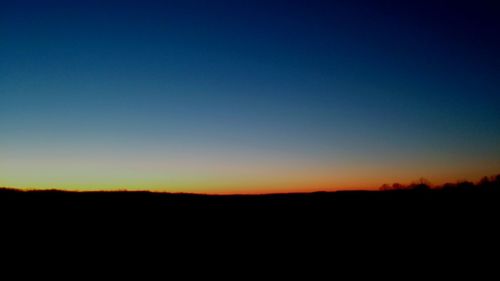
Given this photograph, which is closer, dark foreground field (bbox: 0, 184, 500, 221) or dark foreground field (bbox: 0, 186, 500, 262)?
dark foreground field (bbox: 0, 186, 500, 262)

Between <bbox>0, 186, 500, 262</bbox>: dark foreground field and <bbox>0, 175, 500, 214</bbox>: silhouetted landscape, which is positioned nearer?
<bbox>0, 186, 500, 262</bbox>: dark foreground field

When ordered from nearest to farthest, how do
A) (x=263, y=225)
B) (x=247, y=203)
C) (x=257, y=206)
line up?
(x=263, y=225)
(x=257, y=206)
(x=247, y=203)

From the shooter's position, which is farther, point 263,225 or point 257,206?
point 257,206

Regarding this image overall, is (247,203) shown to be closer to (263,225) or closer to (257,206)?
(257,206)

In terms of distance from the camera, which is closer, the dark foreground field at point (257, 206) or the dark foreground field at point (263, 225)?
the dark foreground field at point (263, 225)

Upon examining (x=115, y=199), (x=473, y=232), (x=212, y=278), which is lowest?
(x=212, y=278)

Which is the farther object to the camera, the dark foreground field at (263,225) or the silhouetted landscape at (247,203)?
the silhouetted landscape at (247,203)

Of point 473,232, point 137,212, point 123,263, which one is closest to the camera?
point 123,263

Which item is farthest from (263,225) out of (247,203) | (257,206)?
(247,203)

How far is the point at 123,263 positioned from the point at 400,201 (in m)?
13.3

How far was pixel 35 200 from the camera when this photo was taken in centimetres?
1580

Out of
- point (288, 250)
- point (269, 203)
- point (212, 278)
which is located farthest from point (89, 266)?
point (269, 203)

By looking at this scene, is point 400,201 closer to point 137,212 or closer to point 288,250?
point 288,250

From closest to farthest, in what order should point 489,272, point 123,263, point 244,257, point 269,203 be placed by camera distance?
point 489,272, point 123,263, point 244,257, point 269,203
